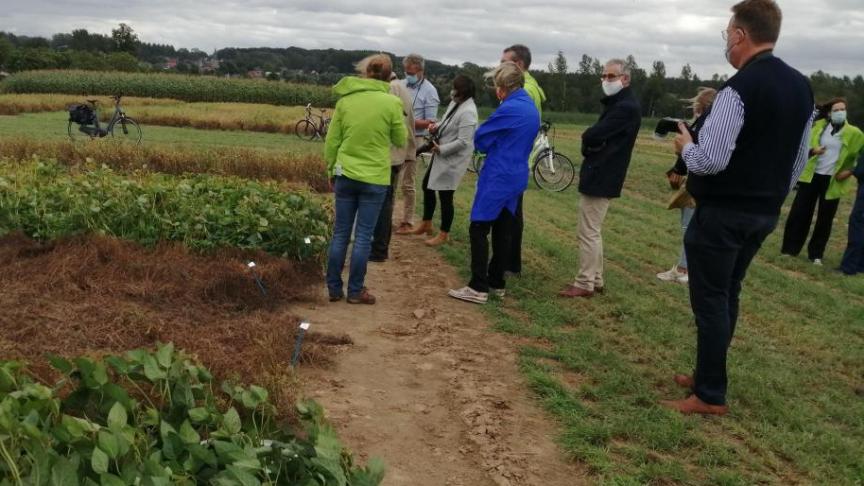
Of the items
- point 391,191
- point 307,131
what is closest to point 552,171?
point 391,191

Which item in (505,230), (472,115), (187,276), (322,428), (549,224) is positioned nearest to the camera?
(322,428)

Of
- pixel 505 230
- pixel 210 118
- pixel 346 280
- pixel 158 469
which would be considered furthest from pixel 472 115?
pixel 210 118

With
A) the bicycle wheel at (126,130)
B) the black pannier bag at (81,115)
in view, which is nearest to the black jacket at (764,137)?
the black pannier bag at (81,115)

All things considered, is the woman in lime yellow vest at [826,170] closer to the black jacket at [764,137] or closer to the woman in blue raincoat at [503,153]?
the woman in blue raincoat at [503,153]

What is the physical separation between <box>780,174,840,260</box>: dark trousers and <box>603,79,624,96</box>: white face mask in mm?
4454

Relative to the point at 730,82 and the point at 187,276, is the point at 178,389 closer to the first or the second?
the point at 187,276

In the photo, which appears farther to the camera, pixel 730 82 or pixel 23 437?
pixel 730 82

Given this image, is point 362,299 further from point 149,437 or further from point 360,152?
point 149,437

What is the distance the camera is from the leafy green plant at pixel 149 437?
2.04 metres

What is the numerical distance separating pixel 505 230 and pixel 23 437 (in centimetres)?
425

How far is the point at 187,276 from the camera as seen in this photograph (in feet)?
16.9

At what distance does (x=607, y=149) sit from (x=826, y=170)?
445cm

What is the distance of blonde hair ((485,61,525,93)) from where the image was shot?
5.63m

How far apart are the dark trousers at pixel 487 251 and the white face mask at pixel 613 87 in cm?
125
